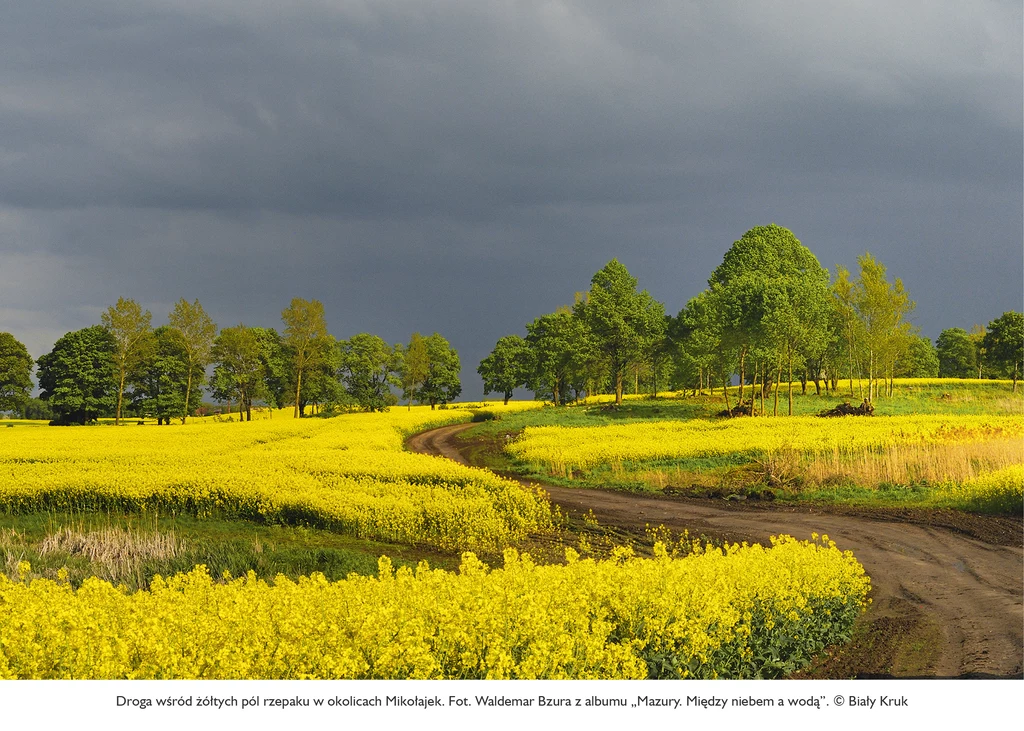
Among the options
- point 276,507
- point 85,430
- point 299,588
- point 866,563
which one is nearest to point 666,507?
point 866,563

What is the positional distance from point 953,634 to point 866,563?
491cm

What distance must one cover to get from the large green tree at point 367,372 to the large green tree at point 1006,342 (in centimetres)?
6192

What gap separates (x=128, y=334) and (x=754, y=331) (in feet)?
131

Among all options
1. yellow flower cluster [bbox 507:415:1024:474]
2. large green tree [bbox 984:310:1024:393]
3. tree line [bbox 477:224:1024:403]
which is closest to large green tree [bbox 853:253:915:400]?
tree line [bbox 477:224:1024:403]

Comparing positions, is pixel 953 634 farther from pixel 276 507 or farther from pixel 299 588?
pixel 276 507

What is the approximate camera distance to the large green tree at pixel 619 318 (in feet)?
Answer: 214

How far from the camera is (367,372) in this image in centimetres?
6581

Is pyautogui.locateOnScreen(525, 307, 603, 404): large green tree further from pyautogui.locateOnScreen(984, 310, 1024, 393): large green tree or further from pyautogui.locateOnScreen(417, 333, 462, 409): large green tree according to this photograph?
pyautogui.locateOnScreen(984, 310, 1024, 393): large green tree

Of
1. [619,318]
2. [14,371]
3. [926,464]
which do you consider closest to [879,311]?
[619,318]

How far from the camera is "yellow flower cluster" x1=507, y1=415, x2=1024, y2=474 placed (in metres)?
30.8
